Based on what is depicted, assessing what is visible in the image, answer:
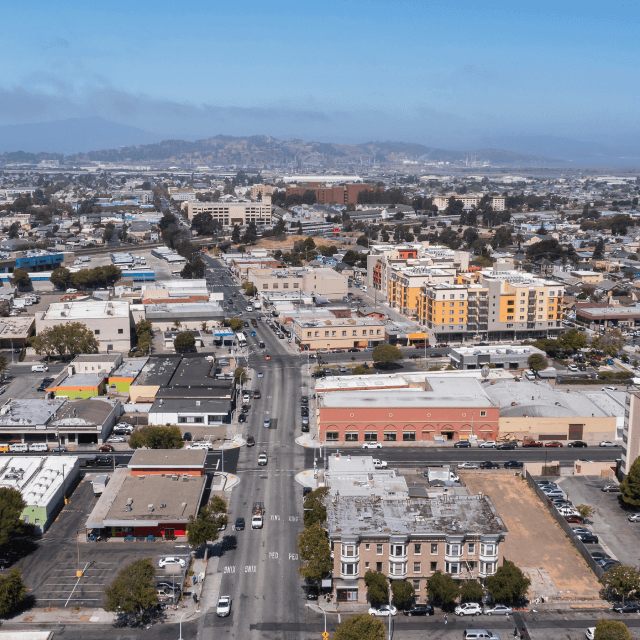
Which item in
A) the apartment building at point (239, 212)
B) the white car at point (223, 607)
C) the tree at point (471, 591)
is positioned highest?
the apartment building at point (239, 212)

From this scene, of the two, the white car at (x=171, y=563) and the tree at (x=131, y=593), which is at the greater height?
the tree at (x=131, y=593)

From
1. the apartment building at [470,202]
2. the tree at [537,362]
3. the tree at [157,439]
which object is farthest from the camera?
the apartment building at [470,202]

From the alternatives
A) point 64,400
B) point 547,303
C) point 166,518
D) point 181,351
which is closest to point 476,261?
point 547,303

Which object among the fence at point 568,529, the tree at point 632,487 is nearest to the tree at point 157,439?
the fence at point 568,529

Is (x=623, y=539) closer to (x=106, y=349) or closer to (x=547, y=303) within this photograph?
(x=547, y=303)

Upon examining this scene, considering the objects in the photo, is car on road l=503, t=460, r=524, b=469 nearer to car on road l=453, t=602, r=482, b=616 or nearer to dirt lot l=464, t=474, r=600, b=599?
dirt lot l=464, t=474, r=600, b=599

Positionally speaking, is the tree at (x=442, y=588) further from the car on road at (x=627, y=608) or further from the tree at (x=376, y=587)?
the car on road at (x=627, y=608)
